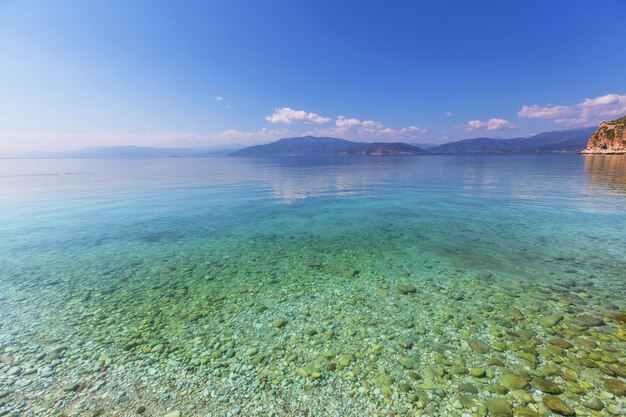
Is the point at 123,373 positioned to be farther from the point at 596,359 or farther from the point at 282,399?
the point at 596,359

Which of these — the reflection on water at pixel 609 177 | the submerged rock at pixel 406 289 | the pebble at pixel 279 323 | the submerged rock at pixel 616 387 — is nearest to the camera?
the submerged rock at pixel 616 387

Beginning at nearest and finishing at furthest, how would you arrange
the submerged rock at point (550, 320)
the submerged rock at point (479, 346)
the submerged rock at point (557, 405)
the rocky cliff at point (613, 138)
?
the submerged rock at point (557, 405) < the submerged rock at point (479, 346) < the submerged rock at point (550, 320) < the rocky cliff at point (613, 138)

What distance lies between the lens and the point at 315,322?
9.42 m

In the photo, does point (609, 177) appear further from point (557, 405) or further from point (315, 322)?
point (315, 322)

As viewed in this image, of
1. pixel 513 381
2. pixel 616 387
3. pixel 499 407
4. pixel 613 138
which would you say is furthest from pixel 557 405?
pixel 613 138

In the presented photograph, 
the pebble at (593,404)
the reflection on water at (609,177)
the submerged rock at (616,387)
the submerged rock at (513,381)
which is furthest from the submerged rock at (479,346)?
the reflection on water at (609,177)

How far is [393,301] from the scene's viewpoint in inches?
420

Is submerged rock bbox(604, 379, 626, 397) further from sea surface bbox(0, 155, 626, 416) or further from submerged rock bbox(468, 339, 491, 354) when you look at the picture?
submerged rock bbox(468, 339, 491, 354)

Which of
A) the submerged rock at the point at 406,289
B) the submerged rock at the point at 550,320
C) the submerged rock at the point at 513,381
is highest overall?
the submerged rock at the point at 550,320

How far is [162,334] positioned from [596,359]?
12601mm

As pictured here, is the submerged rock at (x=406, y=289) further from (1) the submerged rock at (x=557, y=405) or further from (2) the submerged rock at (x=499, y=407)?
(1) the submerged rock at (x=557, y=405)

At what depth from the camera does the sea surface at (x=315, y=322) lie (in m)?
6.36

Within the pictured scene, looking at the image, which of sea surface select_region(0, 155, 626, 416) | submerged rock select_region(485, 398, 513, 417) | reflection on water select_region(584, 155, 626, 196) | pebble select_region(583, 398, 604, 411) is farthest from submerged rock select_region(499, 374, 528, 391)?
reflection on water select_region(584, 155, 626, 196)

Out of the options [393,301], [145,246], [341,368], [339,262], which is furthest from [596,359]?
[145,246]
